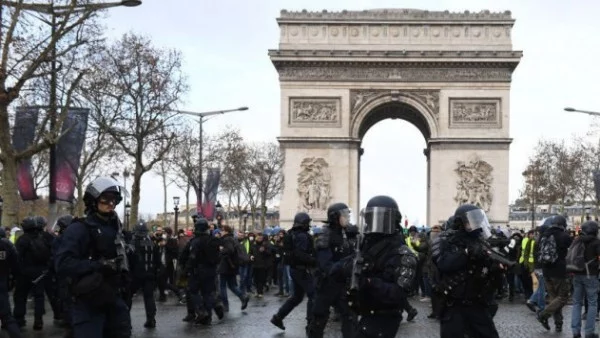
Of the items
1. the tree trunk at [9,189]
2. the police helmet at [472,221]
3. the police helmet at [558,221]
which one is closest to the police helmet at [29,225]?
the tree trunk at [9,189]

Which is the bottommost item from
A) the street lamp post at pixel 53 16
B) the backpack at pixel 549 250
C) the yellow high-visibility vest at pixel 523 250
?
the yellow high-visibility vest at pixel 523 250

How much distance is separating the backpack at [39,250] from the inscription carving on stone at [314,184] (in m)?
30.3

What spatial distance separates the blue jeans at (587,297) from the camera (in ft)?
46.1

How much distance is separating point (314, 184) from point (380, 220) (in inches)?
1513

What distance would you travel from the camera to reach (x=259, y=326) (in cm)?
1695

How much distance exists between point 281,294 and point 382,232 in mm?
18707

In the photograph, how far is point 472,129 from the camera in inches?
1833

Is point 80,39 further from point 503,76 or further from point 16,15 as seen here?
point 503,76

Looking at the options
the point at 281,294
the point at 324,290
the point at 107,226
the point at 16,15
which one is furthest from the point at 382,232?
the point at 281,294

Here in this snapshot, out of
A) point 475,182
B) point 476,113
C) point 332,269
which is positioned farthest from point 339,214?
point 476,113

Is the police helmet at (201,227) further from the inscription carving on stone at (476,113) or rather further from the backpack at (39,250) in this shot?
the inscription carving on stone at (476,113)

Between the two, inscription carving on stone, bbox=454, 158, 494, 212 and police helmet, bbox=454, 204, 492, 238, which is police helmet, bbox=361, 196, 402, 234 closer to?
police helmet, bbox=454, 204, 492, 238

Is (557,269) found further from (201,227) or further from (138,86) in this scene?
(138,86)

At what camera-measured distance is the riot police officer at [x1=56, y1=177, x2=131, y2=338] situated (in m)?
8.07
